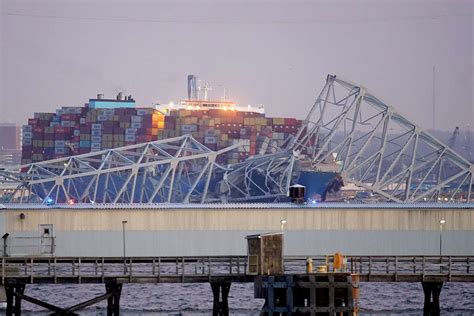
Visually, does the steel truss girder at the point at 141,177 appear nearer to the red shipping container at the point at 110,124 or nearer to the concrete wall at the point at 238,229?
the red shipping container at the point at 110,124

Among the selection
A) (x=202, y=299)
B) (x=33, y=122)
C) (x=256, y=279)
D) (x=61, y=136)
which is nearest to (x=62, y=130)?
(x=61, y=136)

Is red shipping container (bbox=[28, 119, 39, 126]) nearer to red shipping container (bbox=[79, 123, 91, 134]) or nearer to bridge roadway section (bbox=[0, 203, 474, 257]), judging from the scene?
red shipping container (bbox=[79, 123, 91, 134])

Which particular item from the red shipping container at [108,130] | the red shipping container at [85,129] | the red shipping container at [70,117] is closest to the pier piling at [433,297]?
the red shipping container at [108,130]

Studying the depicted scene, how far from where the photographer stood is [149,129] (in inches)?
6412

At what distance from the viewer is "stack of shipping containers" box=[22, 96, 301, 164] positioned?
160 metres

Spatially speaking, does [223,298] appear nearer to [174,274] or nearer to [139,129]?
[174,274]

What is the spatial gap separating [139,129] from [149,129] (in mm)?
1194

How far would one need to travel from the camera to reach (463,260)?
68.6 metres

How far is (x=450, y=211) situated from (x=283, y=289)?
30.0 meters

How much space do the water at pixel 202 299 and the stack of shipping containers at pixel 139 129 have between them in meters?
62.0

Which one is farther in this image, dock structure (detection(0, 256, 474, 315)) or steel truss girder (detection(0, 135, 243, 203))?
steel truss girder (detection(0, 135, 243, 203))

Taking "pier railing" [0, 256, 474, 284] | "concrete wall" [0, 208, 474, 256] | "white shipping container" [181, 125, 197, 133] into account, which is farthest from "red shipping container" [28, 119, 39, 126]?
"pier railing" [0, 256, 474, 284]

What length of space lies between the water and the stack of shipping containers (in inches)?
2441

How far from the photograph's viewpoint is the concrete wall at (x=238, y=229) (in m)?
86.5
